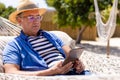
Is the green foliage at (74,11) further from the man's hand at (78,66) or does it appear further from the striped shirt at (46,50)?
the man's hand at (78,66)

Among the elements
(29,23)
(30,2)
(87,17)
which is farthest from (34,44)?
(87,17)

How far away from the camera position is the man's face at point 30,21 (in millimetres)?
2688

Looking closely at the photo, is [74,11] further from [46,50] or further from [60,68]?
[60,68]

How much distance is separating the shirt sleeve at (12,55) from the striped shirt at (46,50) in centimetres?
17

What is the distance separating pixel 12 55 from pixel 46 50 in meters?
0.29

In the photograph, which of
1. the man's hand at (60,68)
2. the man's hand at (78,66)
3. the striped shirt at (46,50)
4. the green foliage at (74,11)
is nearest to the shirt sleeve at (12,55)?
the striped shirt at (46,50)

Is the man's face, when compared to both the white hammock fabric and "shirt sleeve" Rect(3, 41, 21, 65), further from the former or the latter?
the white hammock fabric

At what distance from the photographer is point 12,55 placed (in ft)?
8.29

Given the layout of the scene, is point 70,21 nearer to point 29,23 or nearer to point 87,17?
point 87,17

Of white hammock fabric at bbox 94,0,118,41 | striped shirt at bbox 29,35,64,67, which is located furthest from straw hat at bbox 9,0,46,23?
white hammock fabric at bbox 94,0,118,41

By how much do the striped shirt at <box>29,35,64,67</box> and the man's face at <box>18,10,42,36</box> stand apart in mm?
58

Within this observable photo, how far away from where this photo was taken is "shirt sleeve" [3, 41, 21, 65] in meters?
2.50

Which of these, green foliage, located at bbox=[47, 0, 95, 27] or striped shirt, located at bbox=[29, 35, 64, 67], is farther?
green foliage, located at bbox=[47, 0, 95, 27]

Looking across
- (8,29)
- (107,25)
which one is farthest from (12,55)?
(107,25)
